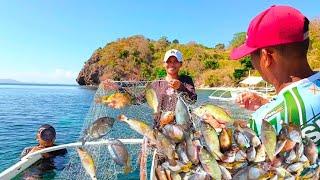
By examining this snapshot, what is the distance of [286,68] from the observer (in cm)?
198

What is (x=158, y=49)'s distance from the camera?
10225cm

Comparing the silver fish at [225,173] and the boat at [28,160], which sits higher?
the silver fish at [225,173]

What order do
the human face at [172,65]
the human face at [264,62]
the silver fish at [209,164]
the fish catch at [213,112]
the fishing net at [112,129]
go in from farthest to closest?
the human face at [172,65]
the fishing net at [112,129]
the fish catch at [213,112]
the human face at [264,62]
the silver fish at [209,164]

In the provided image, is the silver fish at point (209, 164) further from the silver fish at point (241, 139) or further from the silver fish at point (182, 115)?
the silver fish at point (182, 115)

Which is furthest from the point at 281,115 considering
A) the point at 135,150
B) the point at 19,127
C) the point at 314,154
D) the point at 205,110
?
the point at 19,127

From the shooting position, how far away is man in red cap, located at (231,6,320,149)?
6.20 feet

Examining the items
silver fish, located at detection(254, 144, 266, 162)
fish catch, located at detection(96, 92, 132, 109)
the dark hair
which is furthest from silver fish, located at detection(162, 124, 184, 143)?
fish catch, located at detection(96, 92, 132, 109)

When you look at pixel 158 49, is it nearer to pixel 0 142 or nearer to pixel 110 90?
pixel 0 142

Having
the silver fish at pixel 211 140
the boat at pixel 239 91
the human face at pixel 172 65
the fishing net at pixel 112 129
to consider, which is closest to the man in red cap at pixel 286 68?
the silver fish at pixel 211 140

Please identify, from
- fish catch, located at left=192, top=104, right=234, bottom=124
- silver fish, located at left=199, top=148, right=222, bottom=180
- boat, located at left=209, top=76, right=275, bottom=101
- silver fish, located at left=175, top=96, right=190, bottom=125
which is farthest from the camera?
boat, located at left=209, top=76, right=275, bottom=101

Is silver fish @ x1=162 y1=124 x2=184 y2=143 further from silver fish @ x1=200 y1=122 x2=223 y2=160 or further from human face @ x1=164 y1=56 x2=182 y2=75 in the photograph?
human face @ x1=164 y1=56 x2=182 y2=75

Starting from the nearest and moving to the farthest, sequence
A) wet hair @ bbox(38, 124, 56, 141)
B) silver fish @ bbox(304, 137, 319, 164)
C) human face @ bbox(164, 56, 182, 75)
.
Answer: silver fish @ bbox(304, 137, 319, 164)
human face @ bbox(164, 56, 182, 75)
wet hair @ bbox(38, 124, 56, 141)

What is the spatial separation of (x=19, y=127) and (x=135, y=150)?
1831 centimetres

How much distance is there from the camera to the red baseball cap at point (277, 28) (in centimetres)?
194
